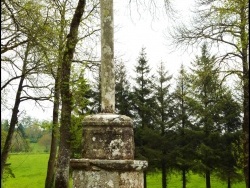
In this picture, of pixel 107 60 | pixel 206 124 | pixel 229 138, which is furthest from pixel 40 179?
pixel 107 60

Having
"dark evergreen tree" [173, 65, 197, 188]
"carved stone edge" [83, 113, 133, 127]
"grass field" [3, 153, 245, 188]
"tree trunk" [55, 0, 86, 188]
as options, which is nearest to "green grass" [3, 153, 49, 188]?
"grass field" [3, 153, 245, 188]

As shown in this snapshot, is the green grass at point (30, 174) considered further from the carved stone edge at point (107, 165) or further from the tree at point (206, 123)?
the carved stone edge at point (107, 165)

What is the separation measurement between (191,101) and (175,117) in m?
3.33

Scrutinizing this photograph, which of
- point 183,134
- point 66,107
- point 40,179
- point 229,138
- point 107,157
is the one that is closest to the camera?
point 107,157

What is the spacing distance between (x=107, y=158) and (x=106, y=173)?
226 millimetres

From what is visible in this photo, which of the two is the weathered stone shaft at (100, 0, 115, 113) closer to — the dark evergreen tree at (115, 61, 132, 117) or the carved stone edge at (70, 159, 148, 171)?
the carved stone edge at (70, 159, 148, 171)

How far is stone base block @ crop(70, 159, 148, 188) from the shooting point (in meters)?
4.84

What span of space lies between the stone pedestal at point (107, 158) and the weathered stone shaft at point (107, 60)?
0.38m

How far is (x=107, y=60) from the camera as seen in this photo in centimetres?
586

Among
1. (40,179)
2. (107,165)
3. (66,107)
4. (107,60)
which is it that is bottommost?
(40,179)

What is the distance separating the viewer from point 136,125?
34.3 metres

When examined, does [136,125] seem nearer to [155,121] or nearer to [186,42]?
[155,121]

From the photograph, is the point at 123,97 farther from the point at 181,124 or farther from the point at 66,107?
the point at 66,107

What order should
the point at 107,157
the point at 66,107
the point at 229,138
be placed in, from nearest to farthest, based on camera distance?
1. the point at 107,157
2. the point at 66,107
3. the point at 229,138
